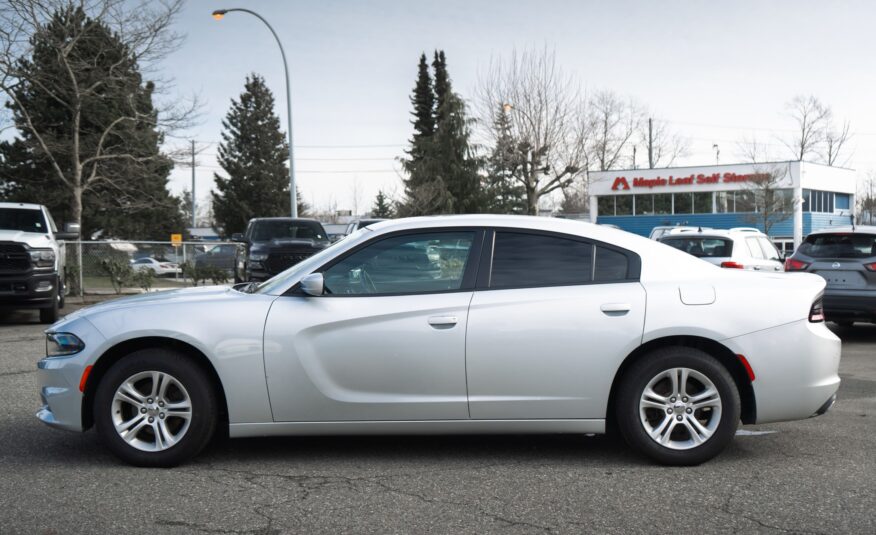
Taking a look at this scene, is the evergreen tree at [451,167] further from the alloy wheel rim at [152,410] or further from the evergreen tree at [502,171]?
the alloy wheel rim at [152,410]

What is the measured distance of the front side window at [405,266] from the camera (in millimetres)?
5016

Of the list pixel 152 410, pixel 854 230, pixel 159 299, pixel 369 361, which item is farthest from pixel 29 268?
pixel 854 230

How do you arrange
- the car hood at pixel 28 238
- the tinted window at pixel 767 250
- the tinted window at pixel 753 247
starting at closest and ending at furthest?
the car hood at pixel 28 238 → the tinted window at pixel 753 247 → the tinted window at pixel 767 250

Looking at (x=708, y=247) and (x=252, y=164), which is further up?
(x=252, y=164)

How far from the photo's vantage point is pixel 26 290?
43.3 feet

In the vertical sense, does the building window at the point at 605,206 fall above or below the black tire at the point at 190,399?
above

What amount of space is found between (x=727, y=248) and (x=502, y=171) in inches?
1068

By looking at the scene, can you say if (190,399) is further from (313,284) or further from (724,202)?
(724,202)

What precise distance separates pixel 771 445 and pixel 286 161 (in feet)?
219

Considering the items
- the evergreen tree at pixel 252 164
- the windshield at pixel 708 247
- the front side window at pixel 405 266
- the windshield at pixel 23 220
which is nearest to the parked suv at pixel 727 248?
the windshield at pixel 708 247

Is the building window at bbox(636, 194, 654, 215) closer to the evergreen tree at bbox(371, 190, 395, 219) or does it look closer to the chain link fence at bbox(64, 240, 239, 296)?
the evergreen tree at bbox(371, 190, 395, 219)

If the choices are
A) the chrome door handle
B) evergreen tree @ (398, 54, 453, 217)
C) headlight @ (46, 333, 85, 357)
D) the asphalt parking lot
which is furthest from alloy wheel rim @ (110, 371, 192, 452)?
evergreen tree @ (398, 54, 453, 217)

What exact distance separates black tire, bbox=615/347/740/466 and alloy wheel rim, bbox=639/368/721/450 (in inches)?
0.5

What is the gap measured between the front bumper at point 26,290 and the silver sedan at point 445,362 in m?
9.15
